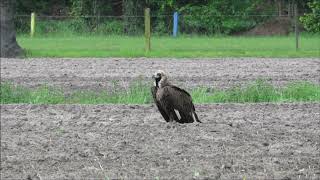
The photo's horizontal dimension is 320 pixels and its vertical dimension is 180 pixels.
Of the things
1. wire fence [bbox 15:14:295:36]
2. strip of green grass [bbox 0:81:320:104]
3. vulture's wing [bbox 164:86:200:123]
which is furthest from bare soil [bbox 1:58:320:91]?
wire fence [bbox 15:14:295:36]

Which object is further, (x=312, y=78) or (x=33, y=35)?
(x=33, y=35)

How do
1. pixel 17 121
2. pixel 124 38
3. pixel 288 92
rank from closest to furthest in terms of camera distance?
1. pixel 17 121
2. pixel 288 92
3. pixel 124 38

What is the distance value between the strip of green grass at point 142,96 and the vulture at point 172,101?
2.90 meters

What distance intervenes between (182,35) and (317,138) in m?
28.8

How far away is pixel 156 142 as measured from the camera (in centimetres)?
981

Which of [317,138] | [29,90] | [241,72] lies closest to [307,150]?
[317,138]

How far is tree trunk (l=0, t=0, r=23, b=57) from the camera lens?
26.6m

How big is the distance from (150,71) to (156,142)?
1031 cm

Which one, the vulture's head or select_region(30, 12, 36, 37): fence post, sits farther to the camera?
select_region(30, 12, 36, 37): fence post

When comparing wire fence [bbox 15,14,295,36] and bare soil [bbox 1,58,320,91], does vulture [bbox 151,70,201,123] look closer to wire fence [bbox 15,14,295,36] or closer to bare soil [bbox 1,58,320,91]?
bare soil [bbox 1,58,320,91]

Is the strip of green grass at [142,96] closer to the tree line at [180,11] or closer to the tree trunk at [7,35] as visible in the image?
the tree trunk at [7,35]

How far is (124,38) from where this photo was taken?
35.6m

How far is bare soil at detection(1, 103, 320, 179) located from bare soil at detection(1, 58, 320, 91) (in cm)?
423

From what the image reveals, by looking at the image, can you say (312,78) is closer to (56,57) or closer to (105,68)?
(105,68)
